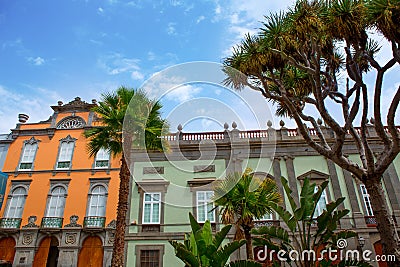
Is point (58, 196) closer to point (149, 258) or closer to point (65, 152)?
point (65, 152)

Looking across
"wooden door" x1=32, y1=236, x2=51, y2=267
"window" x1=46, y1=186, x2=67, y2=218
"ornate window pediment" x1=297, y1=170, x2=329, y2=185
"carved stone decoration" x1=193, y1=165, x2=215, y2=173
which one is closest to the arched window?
"window" x1=46, y1=186, x2=67, y2=218

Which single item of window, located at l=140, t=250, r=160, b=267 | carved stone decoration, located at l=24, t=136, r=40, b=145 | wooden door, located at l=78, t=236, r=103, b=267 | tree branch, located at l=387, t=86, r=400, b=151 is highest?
carved stone decoration, located at l=24, t=136, r=40, b=145

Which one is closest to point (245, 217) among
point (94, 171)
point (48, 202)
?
point (94, 171)

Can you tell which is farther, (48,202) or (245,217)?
(48,202)

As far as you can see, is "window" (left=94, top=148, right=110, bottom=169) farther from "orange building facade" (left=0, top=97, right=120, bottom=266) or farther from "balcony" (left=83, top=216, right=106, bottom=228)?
"balcony" (left=83, top=216, right=106, bottom=228)

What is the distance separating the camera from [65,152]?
21578mm

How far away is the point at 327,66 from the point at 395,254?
6119 mm

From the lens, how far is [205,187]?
475 cm

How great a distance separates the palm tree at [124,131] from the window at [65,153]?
343 inches

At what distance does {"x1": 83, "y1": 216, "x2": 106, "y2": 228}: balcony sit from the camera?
1878cm

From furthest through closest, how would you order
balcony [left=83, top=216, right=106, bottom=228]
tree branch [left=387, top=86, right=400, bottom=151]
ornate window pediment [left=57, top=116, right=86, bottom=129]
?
ornate window pediment [left=57, top=116, right=86, bottom=129]
balcony [left=83, top=216, right=106, bottom=228]
tree branch [left=387, top=86, right=400, bottom=151]

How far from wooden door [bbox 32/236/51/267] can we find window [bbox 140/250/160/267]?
7012mm

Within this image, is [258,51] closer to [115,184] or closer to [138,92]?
[138,92]

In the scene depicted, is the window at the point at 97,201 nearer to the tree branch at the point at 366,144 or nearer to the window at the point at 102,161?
the window at the point at 102,161
